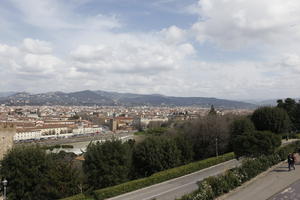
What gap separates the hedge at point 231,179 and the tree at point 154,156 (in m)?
8.52

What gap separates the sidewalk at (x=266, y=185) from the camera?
432 inches

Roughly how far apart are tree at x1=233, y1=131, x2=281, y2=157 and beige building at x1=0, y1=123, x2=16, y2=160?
16642mm

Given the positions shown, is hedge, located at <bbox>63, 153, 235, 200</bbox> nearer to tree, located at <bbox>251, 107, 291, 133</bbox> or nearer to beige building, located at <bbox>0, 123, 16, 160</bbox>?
beige building, located at <bbox>0, 123, 16, 160</bbox>

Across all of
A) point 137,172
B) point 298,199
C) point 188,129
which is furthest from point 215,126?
point 298,199

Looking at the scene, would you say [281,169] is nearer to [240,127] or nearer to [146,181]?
[146,181]

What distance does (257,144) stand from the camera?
1691 cm

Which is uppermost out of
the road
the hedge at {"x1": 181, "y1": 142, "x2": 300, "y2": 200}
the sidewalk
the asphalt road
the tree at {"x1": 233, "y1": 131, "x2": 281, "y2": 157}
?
the tree at {"x1": 233, "y1": 131, "x2": 281, "y2": 157}

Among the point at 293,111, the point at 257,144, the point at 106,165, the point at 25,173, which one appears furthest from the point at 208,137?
the point at 25,173

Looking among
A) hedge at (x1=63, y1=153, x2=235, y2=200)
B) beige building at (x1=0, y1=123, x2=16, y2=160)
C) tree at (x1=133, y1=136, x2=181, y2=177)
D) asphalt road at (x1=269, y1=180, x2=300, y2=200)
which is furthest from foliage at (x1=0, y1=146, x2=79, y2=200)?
asphalt road at (x1=269, y1=180, x2=300, y2=200)

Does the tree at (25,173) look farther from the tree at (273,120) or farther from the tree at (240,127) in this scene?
the tree at (273,120)

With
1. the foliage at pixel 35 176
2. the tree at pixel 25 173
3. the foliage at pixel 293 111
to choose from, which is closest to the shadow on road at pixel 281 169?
the foliage at pixel 35 176

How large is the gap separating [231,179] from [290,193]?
217 centimetres

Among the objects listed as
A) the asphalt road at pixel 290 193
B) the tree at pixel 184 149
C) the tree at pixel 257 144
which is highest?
the tree at pixel 257 144

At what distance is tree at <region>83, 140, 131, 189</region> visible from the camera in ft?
61.6
